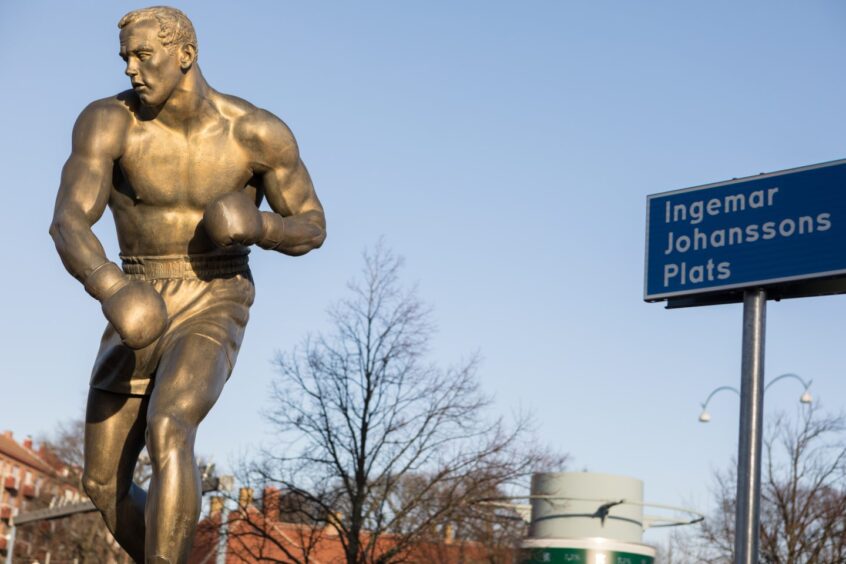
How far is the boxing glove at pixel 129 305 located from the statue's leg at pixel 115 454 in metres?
0.54

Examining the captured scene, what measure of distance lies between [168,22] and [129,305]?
105cm

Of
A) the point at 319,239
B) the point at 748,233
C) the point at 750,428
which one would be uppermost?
the point at 748,233

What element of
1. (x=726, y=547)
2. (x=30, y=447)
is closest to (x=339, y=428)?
(x=726, y=547)

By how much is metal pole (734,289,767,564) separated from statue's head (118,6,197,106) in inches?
367

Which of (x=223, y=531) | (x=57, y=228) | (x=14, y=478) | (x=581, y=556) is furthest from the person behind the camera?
(x=14, y=478)

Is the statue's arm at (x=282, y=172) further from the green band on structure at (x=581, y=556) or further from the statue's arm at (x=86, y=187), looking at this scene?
the green band on structure at (x=581, y=556)

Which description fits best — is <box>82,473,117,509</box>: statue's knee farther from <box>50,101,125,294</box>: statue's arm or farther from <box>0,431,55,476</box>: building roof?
<box>0,431,55,476</box>: building roof

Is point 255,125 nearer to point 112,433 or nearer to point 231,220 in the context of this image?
point 231,220

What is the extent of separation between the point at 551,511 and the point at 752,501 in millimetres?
9042

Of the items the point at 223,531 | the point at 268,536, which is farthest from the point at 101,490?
the point at 223,531

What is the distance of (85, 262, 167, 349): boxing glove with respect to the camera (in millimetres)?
4406

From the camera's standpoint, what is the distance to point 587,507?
21.2 m

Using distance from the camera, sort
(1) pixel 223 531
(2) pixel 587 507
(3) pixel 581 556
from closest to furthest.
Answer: (3) pixel 581 556 < (2) pixel 587 507 < (1) pixel 223 531

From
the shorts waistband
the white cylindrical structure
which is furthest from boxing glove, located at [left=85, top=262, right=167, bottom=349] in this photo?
the white cylindrical structure
